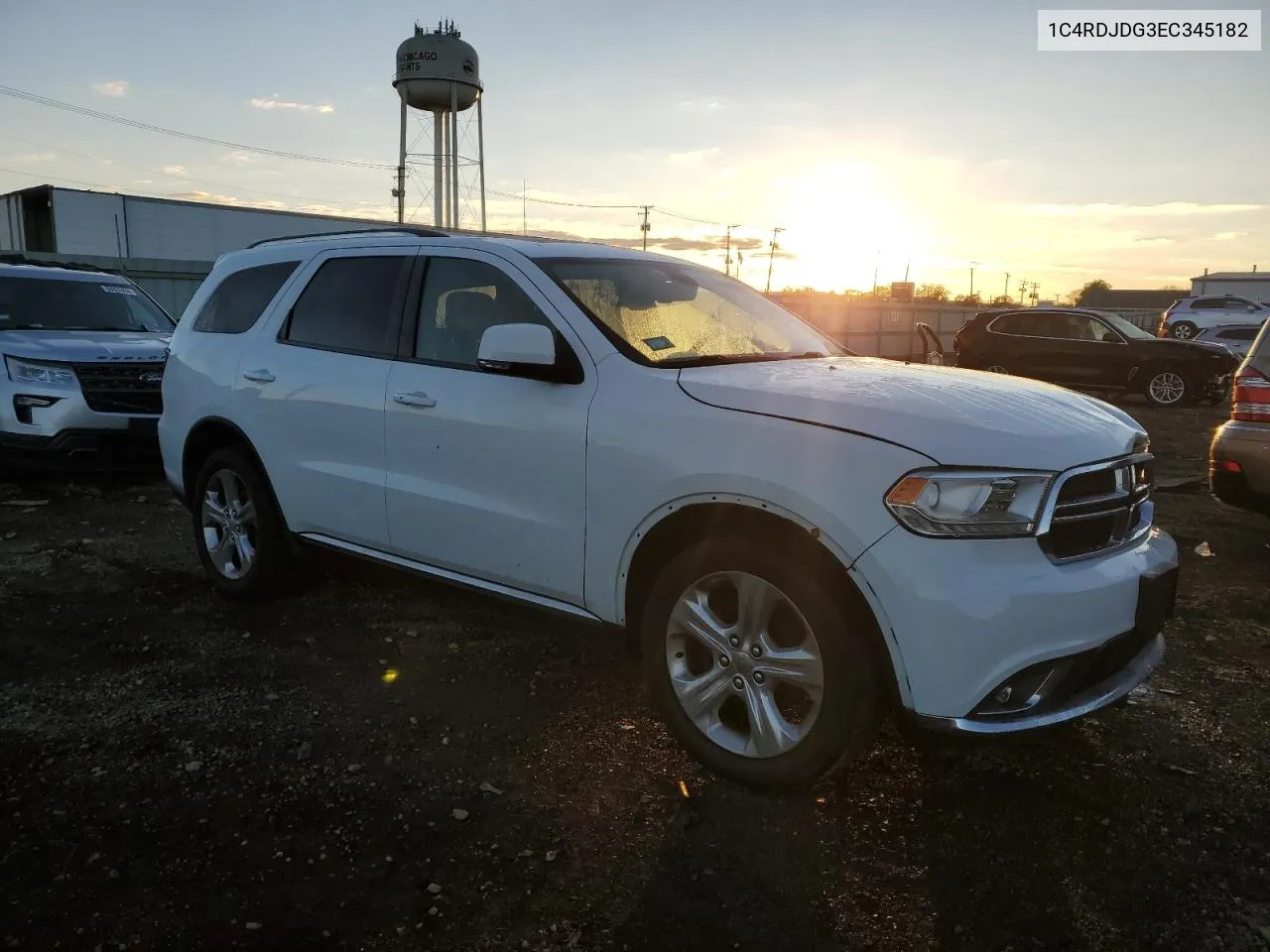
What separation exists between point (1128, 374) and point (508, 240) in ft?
47.4

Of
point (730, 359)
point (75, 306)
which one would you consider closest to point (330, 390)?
point (730, 359)

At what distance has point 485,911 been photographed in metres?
2.40

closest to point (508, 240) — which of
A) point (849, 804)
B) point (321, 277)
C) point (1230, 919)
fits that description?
point (321, 277)

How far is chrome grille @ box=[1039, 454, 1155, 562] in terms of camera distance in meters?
2.60

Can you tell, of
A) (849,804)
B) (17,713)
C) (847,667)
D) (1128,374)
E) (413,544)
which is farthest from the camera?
(1128,374)

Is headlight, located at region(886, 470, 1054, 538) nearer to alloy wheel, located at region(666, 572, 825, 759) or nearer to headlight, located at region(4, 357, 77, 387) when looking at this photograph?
alloy wheel, located at region(666, 572, 825, 759)

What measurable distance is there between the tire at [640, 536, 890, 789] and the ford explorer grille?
5988mm

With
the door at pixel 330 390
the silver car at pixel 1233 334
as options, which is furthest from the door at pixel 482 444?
the silver car at pixel 1233 334

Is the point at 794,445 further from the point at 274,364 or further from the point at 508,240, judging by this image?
the point at 274,364

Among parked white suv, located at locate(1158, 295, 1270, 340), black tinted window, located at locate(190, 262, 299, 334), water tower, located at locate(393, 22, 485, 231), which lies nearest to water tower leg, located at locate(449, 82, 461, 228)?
water tower, located at locate(393, 22, 485, 231)

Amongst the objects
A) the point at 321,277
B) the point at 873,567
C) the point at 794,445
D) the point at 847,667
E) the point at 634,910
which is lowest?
the point at 634,910

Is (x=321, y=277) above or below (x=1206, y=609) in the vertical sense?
above

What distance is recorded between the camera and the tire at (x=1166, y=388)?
48.8 feet

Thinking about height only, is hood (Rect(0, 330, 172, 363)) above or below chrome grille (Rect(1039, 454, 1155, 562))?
above
